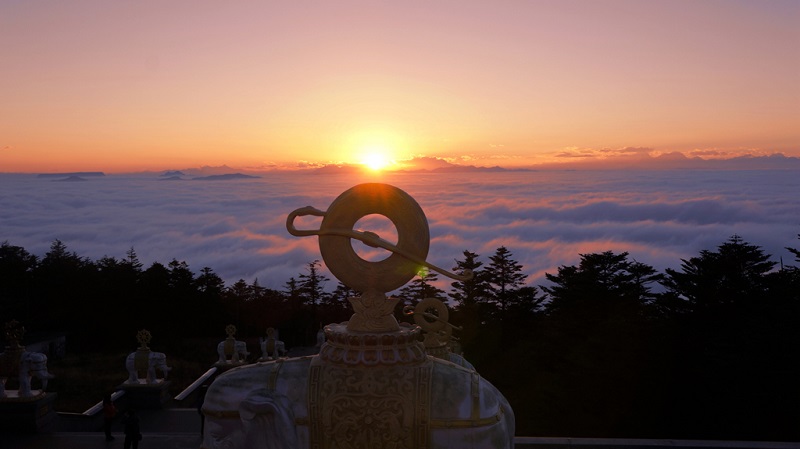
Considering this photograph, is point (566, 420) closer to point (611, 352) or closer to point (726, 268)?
point (611, 352)

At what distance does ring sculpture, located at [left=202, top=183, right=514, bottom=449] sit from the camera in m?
5.09

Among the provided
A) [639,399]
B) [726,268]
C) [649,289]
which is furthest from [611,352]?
[649,289]

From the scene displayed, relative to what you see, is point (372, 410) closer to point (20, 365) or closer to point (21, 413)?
point (21, 413)

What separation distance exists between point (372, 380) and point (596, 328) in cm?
1972

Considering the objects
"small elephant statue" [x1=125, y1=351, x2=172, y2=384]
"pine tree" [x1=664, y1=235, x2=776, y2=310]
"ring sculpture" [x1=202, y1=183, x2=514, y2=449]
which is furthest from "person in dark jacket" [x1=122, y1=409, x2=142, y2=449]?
"pine tree" [x1=664, y1=235, x2=776, y2=310]

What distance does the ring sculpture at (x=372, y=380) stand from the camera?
5.09 m

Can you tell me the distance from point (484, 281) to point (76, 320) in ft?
90.1

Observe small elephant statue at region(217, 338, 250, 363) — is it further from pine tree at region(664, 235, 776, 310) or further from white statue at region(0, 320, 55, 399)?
pine tree at region(664, 235, 776, 310)

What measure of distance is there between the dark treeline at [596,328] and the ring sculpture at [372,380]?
11.8 metres

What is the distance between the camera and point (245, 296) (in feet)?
161

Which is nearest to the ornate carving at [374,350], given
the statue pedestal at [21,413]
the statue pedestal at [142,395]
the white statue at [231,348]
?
the statue pedestal at [21,413]

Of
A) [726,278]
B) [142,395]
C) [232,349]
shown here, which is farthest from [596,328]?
[142,395]

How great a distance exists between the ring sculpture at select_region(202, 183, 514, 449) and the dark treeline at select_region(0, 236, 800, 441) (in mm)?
11815

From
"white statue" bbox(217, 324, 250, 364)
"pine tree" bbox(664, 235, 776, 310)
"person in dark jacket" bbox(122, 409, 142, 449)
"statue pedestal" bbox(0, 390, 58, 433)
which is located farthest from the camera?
"pine tree" bbox(664, 235, 776, 310)
